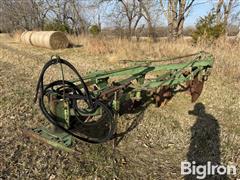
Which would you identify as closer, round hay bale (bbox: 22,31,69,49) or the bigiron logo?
the bigiron logo

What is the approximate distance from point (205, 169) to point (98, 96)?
1.68m

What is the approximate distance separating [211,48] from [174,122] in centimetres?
478

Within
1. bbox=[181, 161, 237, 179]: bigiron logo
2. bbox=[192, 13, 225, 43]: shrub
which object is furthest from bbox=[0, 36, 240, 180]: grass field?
bbox=[192, 13, 225, 43]: shrub

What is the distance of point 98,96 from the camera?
3324 mm

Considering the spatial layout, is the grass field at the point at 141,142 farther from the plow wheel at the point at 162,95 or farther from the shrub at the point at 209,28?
the shrub at the point at 209,28

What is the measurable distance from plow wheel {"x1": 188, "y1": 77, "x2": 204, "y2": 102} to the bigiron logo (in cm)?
225

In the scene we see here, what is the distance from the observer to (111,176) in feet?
9.41

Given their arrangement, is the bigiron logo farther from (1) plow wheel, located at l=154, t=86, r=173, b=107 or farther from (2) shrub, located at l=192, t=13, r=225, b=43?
(2) shrub, located at l=192, t=13, r=225, b=43

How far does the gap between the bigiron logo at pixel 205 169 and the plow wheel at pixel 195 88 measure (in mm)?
2246

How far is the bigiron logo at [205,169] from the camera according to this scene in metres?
3.02

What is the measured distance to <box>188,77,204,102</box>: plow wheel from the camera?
5.28 meters

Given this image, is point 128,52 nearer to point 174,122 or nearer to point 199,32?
point 199,32

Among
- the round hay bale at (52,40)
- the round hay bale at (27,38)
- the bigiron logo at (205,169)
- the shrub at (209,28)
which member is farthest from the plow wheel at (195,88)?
the round hay bale at (27,38)

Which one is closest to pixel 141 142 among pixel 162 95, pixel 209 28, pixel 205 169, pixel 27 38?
pixel 205 169
